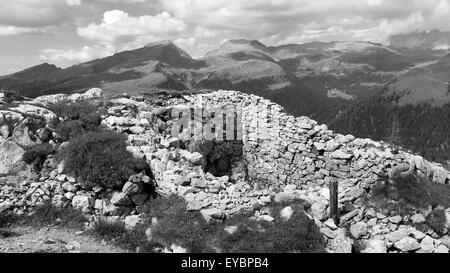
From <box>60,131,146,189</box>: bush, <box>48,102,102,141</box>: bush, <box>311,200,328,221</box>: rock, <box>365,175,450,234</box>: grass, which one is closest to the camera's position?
<box>311,200,328,221</box>: rock

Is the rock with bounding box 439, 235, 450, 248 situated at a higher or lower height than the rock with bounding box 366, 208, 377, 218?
lower

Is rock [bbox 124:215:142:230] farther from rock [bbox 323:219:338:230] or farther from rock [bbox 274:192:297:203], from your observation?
rock [bbox 323:219:338:230]

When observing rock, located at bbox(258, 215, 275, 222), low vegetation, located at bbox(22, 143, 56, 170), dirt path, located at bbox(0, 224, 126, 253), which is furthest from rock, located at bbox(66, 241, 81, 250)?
rock, located at bbox(258, 215, 275, 222)

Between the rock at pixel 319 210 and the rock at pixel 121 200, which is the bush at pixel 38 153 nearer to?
the rock at pixel 121 200

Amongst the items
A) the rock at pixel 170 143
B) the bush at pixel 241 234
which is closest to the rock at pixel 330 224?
the bush at pixel 241 234
